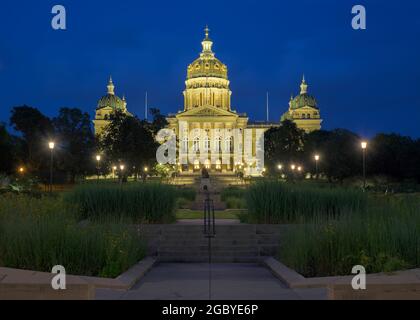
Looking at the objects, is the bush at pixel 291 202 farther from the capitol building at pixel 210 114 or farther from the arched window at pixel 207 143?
the arched window at pixel 207 143

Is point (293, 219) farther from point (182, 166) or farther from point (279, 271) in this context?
point (182, 166)

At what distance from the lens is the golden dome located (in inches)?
6166

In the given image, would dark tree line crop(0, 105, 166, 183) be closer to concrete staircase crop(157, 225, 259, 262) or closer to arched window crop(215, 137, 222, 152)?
concrete staircase crop(157, 225, 259, 262)

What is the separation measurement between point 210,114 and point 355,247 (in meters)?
125

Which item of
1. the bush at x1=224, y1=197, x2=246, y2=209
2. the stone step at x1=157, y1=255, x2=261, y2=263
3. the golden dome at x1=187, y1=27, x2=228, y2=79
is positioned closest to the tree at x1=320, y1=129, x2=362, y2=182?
the bush at x1=224, y1=197, x2=246, y2=209

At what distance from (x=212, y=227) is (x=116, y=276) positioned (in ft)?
23.6

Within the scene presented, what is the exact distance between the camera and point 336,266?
47.4ft

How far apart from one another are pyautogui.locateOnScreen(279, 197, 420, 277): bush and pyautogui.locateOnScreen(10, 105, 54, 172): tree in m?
59.0

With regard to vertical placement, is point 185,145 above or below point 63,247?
above

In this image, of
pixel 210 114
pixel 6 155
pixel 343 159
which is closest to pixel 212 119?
pixel 210 114

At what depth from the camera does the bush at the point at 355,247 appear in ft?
45.8

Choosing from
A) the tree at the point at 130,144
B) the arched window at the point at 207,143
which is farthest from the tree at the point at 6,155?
the arched window at the point at 207,143

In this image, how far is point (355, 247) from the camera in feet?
48.3

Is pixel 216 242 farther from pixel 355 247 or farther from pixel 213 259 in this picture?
pixel 355 247
